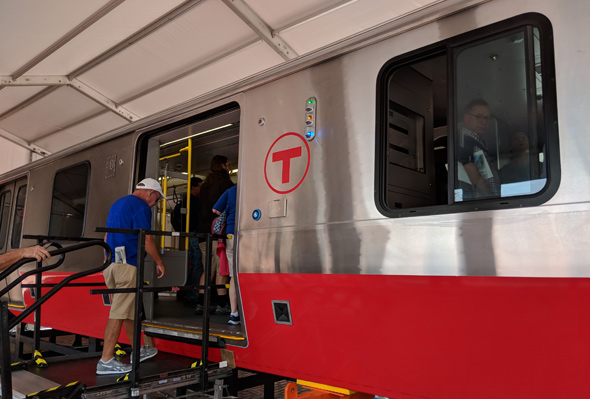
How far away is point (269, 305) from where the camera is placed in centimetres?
331

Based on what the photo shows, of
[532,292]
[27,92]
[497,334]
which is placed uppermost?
[27,92]

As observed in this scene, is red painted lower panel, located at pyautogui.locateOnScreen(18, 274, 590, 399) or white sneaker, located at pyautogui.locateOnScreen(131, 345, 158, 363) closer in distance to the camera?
red painted lower panel, located at pyautogui.locateOnScreen(18, 274, 590, 399)

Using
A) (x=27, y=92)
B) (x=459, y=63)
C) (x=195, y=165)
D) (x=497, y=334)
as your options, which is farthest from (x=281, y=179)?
(x=27, y=92)

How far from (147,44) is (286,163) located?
216 inches

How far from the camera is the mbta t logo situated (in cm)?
322

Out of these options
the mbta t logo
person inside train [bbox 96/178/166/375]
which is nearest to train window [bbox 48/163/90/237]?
person inside train [bbox 96/178/166/375]

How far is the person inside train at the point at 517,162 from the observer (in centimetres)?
236

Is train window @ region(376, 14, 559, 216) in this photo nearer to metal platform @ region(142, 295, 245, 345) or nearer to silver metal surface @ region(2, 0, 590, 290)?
silver metal surface @ region(2, 0, 590, 290)

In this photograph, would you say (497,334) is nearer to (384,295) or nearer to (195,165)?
(384,295)

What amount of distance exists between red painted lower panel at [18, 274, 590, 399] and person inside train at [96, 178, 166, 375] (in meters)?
1.00

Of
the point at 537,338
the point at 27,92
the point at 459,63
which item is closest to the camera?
the point at 537,338

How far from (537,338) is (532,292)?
0.21 m

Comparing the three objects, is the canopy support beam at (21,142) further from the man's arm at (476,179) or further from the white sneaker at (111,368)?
the man's arm at (476,179)

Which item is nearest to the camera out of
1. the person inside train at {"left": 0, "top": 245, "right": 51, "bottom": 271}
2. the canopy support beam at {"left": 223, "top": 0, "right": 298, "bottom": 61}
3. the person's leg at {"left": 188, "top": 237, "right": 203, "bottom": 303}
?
the person inside train at {"left": 0, "top": 245, "right": 51, "bottom": 271}
